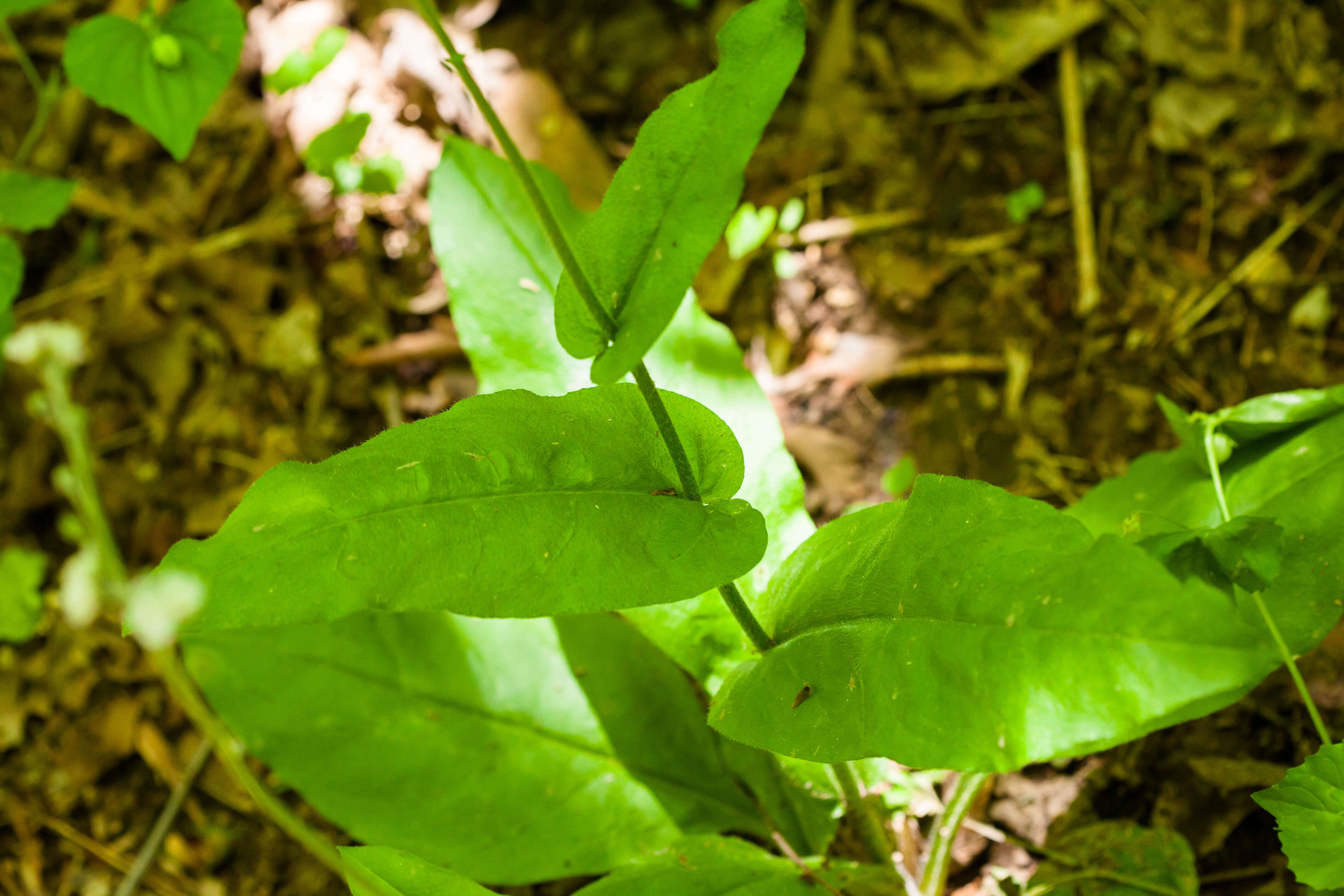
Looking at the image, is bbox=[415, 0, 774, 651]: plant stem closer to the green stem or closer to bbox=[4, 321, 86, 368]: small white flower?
the green stem

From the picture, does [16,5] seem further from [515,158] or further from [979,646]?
[979,646]

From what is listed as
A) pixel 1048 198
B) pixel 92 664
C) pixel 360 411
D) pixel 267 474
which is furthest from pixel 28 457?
pixel 1048 198

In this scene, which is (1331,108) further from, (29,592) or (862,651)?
(29,592)

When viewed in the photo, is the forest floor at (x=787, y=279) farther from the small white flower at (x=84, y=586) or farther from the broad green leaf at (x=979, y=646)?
the small white flower at (x=84, y=586)

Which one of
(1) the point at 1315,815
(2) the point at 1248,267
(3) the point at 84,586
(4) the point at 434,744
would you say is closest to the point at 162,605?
(3) the point at 84,586

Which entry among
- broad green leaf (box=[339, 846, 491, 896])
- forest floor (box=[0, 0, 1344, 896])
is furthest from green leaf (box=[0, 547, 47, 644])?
broad green leaf (box=[339, 846, 491, 896])

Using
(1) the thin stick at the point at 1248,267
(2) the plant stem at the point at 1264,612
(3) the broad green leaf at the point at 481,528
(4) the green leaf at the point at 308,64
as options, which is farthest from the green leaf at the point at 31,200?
(1) the thin stick at the point at 1248,267
